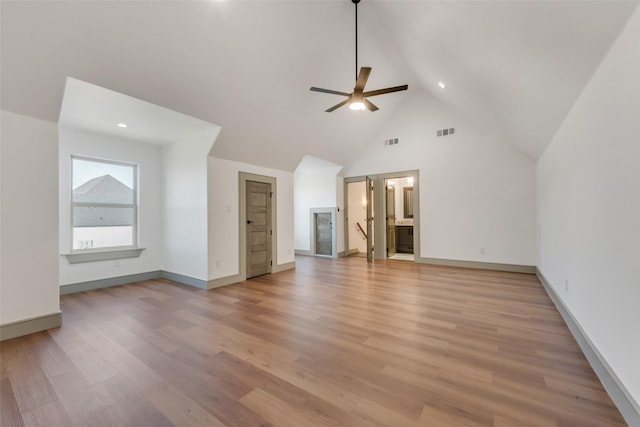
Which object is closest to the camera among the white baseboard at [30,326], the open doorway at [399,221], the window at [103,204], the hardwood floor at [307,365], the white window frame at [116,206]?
the hardwood floor at [307,365]

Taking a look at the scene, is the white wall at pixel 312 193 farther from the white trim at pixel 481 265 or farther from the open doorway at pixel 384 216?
the white trim at pixel 481 265

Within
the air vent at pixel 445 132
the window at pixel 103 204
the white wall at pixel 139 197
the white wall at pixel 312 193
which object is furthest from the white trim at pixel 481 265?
the window at pixel 103 204

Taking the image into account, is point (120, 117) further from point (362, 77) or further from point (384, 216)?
point (384, 216)

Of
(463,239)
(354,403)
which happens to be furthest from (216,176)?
(463,239)

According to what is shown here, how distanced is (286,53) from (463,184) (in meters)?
4.77

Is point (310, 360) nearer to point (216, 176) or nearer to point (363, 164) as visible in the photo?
point (216, 176)

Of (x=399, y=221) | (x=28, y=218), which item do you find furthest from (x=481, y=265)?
(x=28, y=218)

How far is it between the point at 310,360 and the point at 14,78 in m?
3.85

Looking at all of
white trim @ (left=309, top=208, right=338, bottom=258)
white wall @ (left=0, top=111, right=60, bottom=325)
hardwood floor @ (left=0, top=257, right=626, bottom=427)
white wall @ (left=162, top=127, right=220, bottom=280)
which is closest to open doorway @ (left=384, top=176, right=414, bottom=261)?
white trim @ (left=309, top=208, right=338, bottom=258)

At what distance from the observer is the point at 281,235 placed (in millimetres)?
6066

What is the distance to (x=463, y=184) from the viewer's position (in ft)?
19.8

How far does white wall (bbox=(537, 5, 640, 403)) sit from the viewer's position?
4.86 feet

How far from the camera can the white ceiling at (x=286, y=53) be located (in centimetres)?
207

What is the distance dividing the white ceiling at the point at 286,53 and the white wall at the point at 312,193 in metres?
2.95
